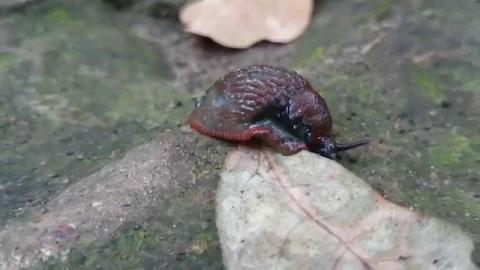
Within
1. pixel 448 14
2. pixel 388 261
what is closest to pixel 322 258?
pixel 388 261

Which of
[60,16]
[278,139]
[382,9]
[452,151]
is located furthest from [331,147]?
[60,16]

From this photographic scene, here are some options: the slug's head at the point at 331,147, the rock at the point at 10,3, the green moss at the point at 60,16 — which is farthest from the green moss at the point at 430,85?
the rock at the point at 10,3

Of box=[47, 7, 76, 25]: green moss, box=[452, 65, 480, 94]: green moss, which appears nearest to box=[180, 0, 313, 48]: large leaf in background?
box=[47, 7, 76, 25]: green moss

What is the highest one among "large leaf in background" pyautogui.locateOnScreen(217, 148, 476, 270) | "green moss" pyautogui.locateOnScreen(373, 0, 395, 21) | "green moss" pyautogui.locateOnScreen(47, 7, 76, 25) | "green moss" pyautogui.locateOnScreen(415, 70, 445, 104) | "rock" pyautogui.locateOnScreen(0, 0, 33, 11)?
"large leaf in background" pyautogui.locateOnScreen(217, 148, 476, 270)

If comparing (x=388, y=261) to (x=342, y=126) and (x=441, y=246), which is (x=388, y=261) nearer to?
(x=441, y=246)

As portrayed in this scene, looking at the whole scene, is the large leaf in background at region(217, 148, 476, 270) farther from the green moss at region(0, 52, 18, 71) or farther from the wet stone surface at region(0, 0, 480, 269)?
the green moss at region(0, 52, 18, 71)

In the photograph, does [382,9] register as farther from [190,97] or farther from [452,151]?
[452,151]
